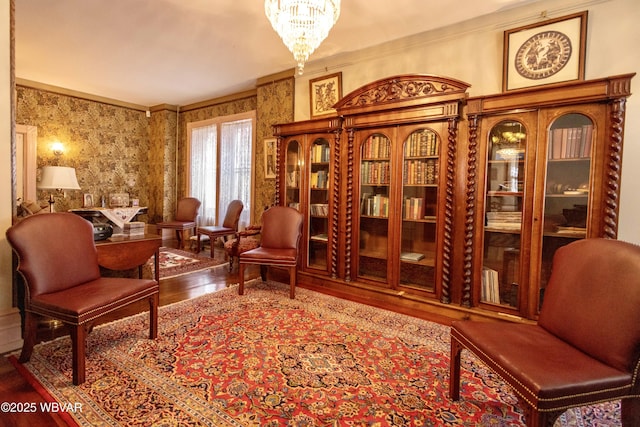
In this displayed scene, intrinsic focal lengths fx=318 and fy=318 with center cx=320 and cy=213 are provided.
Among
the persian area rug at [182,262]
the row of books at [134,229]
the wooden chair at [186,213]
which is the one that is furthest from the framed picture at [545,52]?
the wooden chair at [186,213]

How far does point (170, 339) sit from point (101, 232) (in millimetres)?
1220

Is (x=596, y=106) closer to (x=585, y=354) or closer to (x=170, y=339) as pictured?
(x=585, y=354)

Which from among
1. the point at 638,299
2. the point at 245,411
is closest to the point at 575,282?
the point at 638,299

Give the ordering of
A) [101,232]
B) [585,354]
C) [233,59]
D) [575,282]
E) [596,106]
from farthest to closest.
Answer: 1. [233,59]
2. [101,232]
3. [596,106]
4. [575,282]
5. [585,354]

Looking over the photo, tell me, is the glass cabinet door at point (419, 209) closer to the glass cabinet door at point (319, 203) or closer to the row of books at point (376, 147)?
the row of books at point (376, 147)

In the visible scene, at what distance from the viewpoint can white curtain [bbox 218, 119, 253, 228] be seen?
17.4ft

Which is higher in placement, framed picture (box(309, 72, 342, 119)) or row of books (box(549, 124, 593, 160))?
framed picture (box(309, 72, 342, 119))

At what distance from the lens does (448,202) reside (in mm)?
2814

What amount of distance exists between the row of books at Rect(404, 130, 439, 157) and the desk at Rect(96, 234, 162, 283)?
8.34ft

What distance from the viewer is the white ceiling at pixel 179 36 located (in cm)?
284

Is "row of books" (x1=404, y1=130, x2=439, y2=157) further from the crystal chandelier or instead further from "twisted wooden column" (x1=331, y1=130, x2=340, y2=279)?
the crystal chandelier

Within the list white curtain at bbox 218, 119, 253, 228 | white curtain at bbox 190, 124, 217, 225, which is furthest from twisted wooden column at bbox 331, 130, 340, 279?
white curtain at bbox 190, 124, 217, 225

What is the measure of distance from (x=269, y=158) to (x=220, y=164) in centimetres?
150

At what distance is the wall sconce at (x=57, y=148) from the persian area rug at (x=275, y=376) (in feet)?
14.5
